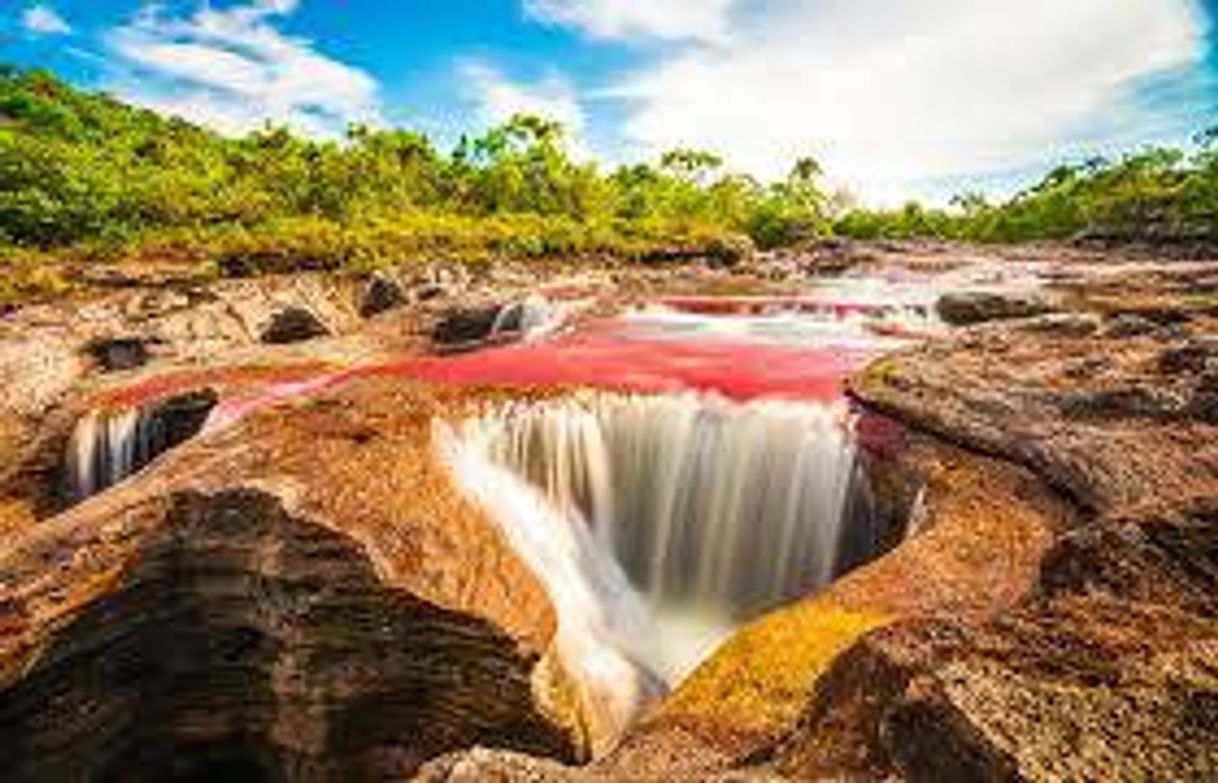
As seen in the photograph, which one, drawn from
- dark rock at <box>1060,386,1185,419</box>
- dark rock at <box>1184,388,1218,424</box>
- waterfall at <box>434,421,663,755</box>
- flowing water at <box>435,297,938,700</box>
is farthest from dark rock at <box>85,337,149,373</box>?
dark rock at <box>1184,388,1218,424</box>

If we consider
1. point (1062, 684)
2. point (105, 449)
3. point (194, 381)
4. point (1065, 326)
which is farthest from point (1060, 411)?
point (194, 381)

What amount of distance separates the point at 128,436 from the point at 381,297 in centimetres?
1524

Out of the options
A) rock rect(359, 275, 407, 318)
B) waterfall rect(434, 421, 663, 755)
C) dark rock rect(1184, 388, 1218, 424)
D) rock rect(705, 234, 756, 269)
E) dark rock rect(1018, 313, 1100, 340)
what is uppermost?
dark rock rect(1018, 313, 1100, 340)

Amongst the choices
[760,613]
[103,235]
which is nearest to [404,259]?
[103,235]

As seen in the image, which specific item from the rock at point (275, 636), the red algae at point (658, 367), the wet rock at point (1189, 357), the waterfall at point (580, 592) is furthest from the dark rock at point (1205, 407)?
the rock at point (275, 636)

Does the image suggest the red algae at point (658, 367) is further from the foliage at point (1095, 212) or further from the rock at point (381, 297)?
Result: the foliage at point (1095, 212)

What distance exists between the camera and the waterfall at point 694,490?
1255cm

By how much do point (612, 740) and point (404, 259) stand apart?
99.1ft

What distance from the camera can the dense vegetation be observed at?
39094 millimetres

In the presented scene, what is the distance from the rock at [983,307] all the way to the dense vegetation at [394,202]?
19472 millimetres

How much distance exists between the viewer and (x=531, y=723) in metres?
9.20

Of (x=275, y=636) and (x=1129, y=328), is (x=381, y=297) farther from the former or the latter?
(x=275, y=636)

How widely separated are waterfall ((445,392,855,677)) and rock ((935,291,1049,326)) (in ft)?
30.5

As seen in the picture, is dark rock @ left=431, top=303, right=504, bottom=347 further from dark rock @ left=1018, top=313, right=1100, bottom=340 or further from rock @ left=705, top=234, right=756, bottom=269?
rock @ left=705, top=234, right=756, bottom=269
